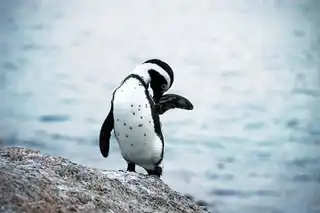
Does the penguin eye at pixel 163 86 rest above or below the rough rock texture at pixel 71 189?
above

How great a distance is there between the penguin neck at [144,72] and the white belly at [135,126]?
3 centimetres

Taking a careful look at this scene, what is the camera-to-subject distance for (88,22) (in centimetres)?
258

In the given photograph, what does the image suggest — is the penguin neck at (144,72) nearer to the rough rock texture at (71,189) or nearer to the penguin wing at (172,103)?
the penguin wing at (172,103)

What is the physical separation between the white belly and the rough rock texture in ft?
0.38

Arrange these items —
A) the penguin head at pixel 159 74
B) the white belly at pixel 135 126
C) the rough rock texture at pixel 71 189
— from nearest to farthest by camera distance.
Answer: the rough rock texture at pixel 71 189 < the white belly at pixel 135 126 < the penguin head at pixel 159 74

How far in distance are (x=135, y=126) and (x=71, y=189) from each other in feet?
1.37

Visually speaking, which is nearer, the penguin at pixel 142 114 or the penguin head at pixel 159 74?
the penguin at pixel 142 114

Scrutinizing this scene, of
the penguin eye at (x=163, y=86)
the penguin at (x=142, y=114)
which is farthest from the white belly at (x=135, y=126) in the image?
the penguin eye at (x=163, y=86)

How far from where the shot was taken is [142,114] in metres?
1.67

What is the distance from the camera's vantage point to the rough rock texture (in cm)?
120

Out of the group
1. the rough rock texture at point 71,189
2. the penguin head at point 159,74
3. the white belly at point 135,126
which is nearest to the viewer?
the rough rock texture at point 71,189

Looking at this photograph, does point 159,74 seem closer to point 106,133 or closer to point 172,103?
point 172,103

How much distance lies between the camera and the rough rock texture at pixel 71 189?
1198 mm

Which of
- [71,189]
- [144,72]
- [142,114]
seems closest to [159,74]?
[144,72]
